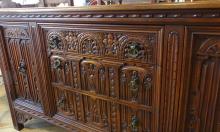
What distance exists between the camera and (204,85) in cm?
79

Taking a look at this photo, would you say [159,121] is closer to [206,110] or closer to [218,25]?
[206,110]

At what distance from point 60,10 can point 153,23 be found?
453 mm

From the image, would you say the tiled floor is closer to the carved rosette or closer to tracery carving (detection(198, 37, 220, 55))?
the carved rosette

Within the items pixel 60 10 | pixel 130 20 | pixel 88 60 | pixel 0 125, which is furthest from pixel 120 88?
pixel 0 125

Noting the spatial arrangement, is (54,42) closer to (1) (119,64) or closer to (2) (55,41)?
(2) (55,41)

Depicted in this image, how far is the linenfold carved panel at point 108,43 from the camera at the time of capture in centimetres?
85

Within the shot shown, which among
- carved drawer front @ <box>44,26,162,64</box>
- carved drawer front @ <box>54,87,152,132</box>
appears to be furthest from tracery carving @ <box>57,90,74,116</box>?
carved drawer front @ <box>44,26,162,64</box>

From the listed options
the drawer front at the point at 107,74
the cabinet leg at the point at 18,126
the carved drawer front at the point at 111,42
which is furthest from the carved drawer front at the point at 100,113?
the cabinet leg at the point at 18,126

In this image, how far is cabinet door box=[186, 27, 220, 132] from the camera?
28.3 inches

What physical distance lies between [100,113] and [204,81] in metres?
0.57

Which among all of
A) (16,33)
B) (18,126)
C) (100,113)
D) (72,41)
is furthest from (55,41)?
(18,126)

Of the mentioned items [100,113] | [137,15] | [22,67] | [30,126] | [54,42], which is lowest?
[30,126]

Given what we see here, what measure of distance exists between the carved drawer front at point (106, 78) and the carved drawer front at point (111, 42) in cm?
4

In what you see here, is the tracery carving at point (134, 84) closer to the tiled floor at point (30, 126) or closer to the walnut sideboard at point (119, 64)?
the walnut sideboard at point (119, 64)
